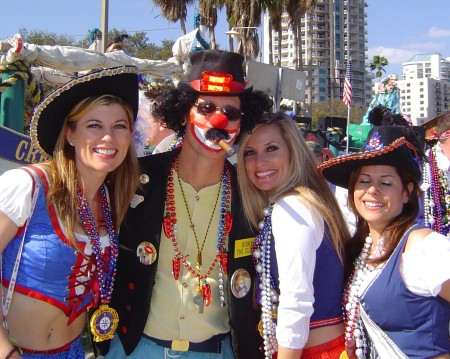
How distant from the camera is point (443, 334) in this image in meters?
2.10

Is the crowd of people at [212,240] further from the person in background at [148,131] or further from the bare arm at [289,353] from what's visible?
the person in background at [148,131]

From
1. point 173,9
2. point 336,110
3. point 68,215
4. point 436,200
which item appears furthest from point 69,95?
point 336,110

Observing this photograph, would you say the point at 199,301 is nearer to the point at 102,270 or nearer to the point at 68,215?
the point at 102,270

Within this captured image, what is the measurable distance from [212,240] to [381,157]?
950mm

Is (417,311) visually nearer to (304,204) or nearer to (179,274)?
(304,204)

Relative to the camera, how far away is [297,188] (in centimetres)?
245

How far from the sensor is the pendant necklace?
2.36m

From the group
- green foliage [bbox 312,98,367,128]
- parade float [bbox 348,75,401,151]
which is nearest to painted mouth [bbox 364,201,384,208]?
parade float [bbox 348,75,401,151]

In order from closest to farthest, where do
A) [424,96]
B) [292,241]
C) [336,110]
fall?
[292,241] → [336,110] → [424,96]

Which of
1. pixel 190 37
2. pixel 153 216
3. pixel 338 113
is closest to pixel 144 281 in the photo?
pixel 153 216

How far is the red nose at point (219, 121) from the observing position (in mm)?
2643

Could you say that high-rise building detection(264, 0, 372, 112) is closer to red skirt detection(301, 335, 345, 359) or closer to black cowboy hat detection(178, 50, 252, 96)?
black cowboy hat detection(178, 50, 252, 96)

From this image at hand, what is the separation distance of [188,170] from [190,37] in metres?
6.48

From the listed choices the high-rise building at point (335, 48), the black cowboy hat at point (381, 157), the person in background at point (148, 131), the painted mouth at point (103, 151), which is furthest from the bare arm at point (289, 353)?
the high-rise building at point (335, 48)
